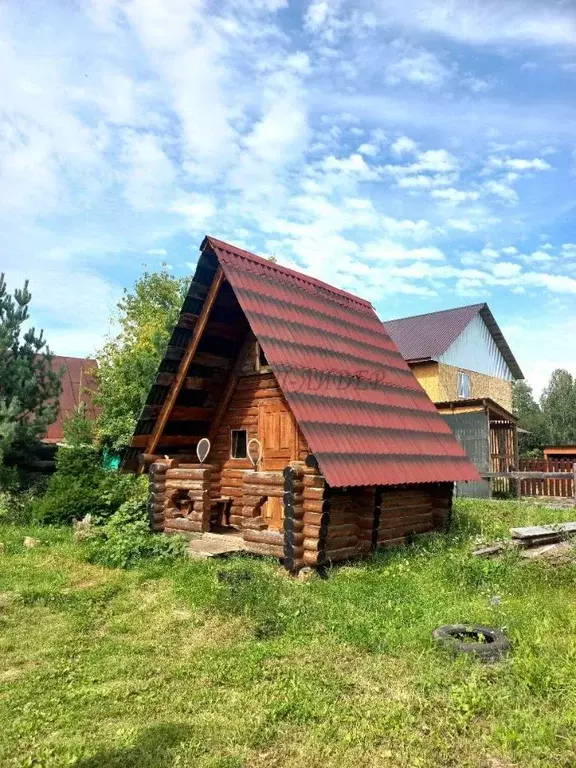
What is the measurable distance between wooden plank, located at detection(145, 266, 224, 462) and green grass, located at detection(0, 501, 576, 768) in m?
3.14

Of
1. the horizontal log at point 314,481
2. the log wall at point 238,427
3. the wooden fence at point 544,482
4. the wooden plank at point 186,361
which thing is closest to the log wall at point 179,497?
the wooden plank at point 186,361

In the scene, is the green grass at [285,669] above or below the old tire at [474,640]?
below

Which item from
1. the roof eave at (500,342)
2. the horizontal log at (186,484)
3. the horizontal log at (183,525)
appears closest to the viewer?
the horizontal log at (183,525)

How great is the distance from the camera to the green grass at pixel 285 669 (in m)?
4.05

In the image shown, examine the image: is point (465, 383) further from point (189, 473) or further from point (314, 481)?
point (314, 481)

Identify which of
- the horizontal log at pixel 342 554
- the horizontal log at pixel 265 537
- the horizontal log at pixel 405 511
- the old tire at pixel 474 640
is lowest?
the old tire at pixel 474 640

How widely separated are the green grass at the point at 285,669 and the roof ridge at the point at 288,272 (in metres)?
5.24

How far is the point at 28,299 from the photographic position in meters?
16.0

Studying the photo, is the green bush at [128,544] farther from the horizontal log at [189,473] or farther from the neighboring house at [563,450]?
the neighboring house at [563,450]

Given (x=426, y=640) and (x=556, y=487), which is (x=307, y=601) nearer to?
(x=426, y=640)

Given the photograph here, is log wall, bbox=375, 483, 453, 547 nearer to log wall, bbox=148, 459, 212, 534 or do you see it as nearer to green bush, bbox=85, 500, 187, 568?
log wall, bbox=148, 459, 212, 534

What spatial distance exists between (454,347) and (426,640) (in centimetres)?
2413

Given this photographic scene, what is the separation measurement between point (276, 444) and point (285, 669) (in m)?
5.29

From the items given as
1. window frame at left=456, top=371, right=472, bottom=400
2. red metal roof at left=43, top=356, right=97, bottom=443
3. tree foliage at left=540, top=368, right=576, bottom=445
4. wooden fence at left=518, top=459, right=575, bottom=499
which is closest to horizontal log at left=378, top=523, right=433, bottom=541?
wooden fence at left=518, top=459, right=575, bottom=499
